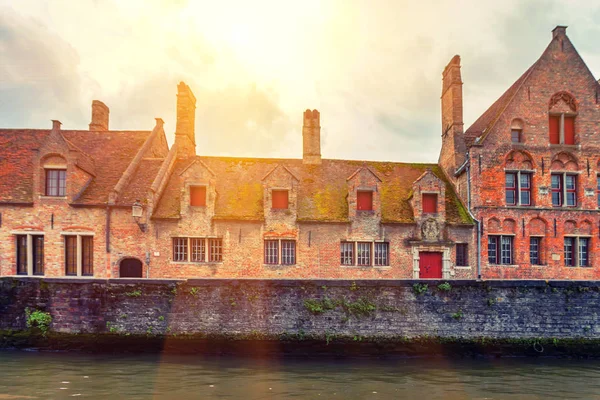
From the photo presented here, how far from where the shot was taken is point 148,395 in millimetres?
9328

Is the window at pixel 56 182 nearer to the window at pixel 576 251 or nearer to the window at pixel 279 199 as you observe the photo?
the window at pixel 279 199

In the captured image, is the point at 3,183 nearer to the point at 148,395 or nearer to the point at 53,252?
the point at 53,252

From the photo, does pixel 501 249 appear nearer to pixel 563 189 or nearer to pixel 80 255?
pixel 563 189

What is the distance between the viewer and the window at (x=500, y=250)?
20531 millimetres

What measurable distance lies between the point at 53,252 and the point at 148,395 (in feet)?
43.1

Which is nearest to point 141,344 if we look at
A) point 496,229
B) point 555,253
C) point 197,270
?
point 197,270

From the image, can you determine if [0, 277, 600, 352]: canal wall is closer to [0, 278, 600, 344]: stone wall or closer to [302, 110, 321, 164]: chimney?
[0, 278, 600, 344]: stone wall

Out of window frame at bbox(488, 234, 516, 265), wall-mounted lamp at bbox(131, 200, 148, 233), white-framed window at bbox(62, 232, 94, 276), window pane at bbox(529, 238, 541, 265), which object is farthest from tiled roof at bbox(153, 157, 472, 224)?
window pane at bbox(529, 238, 541, 265)

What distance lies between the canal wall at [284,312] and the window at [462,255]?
5.87 m

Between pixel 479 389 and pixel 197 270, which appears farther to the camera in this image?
pixel 197 270

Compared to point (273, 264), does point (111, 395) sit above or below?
below

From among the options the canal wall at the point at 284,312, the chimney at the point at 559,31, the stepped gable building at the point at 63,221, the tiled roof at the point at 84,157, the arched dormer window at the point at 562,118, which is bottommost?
the canal wall at the point at 284,312

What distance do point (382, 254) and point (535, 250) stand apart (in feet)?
29.4

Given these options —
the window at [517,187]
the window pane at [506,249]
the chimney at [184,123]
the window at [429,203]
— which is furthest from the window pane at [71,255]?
the window at [517,187]
